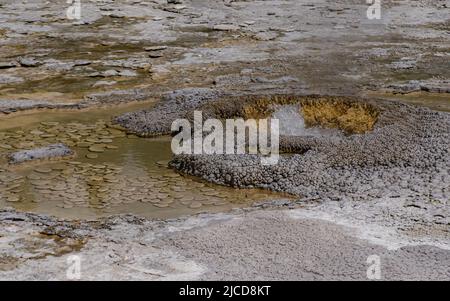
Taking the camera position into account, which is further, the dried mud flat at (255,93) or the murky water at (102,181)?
the murky water at (102,181)

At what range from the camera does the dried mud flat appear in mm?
4215

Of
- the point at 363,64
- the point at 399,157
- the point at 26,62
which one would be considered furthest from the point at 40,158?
the point at 363,64

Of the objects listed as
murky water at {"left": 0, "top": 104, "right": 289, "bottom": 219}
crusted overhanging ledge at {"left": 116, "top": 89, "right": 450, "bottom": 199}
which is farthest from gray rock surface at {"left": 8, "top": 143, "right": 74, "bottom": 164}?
crusted overhanging ledge at {"left": 116, "top": 89, "right": 450, "bottom": 199}

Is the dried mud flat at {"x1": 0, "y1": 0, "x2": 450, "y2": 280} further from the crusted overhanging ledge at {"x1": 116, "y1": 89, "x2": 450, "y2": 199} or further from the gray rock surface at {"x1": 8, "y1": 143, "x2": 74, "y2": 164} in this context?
the gray rock surface at {"x1": 8, "y1": 143, "x2": 74, "y2": 164}

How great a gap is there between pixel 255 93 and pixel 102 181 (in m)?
2.82

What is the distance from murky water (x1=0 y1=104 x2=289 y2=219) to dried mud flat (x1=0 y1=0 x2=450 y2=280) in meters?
0.26

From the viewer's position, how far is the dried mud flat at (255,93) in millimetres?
4215

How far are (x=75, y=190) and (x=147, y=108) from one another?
2.53 metres

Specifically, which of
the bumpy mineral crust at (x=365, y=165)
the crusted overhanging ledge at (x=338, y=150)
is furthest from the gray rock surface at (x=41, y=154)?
the bumpy mineral crust at (x=365, y=165)

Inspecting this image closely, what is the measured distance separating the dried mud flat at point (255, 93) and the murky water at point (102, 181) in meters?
0.26

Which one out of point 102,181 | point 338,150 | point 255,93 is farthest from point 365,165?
point 255,93

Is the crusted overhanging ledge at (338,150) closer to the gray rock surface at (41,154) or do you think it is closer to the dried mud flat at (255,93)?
the dried mud flat at (255,93)

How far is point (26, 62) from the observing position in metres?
10.2

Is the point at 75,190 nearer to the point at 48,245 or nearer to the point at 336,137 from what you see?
the point at 48,245
